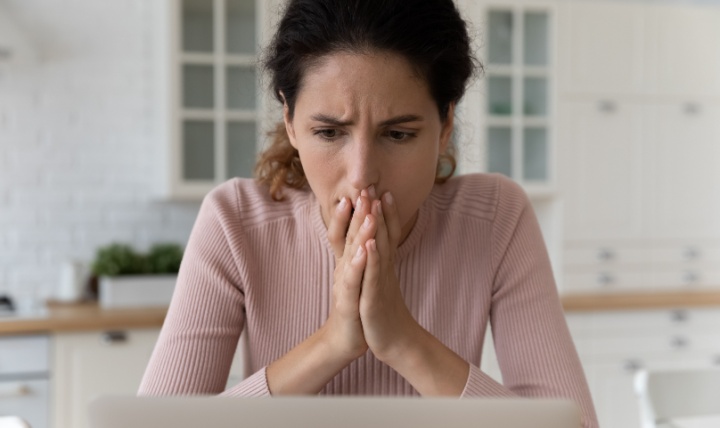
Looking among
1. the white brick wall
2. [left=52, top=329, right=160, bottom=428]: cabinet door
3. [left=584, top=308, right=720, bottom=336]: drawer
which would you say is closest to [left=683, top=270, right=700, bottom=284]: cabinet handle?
[left=584, top=308, right=720, bottom=336]: drawer

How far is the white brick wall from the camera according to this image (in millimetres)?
3400

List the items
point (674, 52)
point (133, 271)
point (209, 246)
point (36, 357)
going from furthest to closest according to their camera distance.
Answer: point (674, 52) < point (133, 271) < point (36, 357) < point (209, 246)

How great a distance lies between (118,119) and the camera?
3.52 m

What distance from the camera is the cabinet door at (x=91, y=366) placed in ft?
9.39

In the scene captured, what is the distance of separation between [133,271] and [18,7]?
1.20m

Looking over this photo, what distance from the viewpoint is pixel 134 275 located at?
3230mm

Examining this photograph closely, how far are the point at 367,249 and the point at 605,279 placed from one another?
2.80m

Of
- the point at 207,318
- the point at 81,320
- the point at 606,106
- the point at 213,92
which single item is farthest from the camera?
the point at 606,106

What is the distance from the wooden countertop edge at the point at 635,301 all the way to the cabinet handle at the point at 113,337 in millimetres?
1751

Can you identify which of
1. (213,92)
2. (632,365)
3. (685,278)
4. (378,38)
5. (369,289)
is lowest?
(632,365)

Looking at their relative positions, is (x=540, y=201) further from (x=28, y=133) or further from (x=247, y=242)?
(x=247, y=242)

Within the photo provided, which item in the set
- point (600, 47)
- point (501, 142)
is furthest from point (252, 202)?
point (600, 47)

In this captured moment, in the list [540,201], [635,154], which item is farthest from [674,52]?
[540,201]

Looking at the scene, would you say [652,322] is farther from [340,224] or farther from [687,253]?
[340,224]
